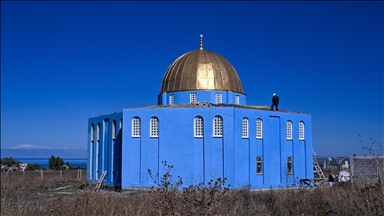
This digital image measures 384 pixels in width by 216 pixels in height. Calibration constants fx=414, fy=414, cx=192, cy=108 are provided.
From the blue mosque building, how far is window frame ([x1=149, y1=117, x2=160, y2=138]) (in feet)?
0.22

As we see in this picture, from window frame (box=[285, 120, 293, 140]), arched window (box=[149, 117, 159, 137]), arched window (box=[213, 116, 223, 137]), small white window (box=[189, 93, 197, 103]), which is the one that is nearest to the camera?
arched window (box=[213, 116, 223, 137])

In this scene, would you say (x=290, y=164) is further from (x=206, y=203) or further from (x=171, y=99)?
(x=206, y=203)

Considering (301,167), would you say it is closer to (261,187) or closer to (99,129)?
(261,187)

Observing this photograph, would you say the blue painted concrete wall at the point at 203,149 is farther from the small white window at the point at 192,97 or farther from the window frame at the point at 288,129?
the small white window at the point at 192,97

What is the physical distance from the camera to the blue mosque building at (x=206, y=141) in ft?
87.9

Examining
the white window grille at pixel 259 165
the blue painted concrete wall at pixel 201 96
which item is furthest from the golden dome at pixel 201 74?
the white window grille at pixel 259 165

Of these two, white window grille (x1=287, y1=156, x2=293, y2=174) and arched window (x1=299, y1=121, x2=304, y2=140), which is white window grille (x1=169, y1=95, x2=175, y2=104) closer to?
white window grille (x1=287, y1=156, x2=293, y2=174)

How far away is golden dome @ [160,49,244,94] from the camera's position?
32000mm

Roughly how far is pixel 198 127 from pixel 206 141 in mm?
1132

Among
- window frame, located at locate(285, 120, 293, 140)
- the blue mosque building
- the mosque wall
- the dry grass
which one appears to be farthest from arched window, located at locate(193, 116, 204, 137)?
the dry grass

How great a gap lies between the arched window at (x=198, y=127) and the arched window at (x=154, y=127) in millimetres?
2604

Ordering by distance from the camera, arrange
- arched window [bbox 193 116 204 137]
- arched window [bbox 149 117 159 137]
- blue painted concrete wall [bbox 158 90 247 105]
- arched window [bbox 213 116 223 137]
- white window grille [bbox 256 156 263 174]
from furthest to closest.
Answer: blue painted concrete wall [bbox 158 90 247 105]
white window grille [bbox 256 156 263 174]
arched window [bbox 149 117 159 137]
arched window [bbox 193 116 204 137]
arched window [bbox 213 116 223 137]

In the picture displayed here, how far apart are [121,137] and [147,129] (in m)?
2.98

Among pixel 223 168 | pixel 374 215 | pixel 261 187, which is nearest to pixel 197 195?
pixel 374 215
